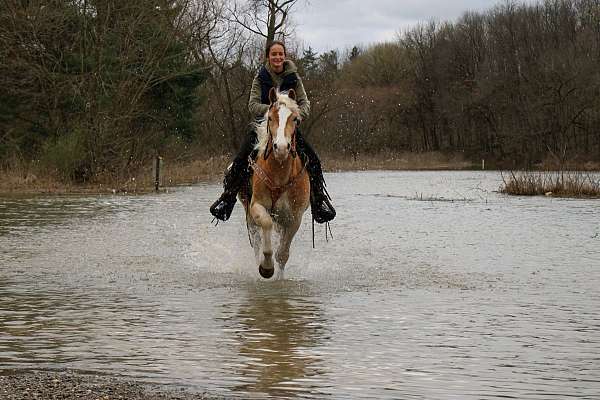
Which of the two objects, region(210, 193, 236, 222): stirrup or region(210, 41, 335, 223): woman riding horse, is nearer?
region(210, 41, 335, 223): woman riding horse

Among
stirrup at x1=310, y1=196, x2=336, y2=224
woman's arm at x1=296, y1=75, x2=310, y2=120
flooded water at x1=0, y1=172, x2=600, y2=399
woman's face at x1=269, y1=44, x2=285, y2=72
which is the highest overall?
woman's face at x1=269, y1=44, x2=285, y2=72

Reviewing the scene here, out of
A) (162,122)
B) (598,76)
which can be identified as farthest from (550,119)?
(162,122)

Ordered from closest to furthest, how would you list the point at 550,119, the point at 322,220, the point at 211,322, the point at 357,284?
the point at 211,322
the point at 357,284
the point at 322,220
the point at 550,119

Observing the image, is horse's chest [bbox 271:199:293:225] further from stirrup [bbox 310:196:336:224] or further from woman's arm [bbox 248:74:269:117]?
woman's arm [bbox 248:74:269:117]

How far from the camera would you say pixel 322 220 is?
12.5 m

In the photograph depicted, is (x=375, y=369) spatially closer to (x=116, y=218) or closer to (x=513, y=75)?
(x=116, y=218)

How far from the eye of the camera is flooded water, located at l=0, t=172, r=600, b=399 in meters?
A: 6.45

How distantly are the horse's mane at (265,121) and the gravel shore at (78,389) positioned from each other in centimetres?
499

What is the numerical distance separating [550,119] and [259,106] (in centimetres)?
6772

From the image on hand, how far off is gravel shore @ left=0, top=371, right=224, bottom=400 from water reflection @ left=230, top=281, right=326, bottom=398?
494mm

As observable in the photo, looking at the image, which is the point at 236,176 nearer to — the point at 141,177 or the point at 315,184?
the point at 315,184

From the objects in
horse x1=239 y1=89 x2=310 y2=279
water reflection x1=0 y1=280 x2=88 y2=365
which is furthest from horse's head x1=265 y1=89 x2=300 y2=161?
water reflection x1=0 y1=280 x2=88 y2=365

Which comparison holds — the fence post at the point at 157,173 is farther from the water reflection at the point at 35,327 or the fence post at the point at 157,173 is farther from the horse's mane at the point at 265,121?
the water reflection at the point at 35,327

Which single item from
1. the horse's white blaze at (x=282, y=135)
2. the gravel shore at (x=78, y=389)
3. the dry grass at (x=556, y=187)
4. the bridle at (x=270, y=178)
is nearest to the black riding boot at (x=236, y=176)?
the bridle at (x=270, y=178)
